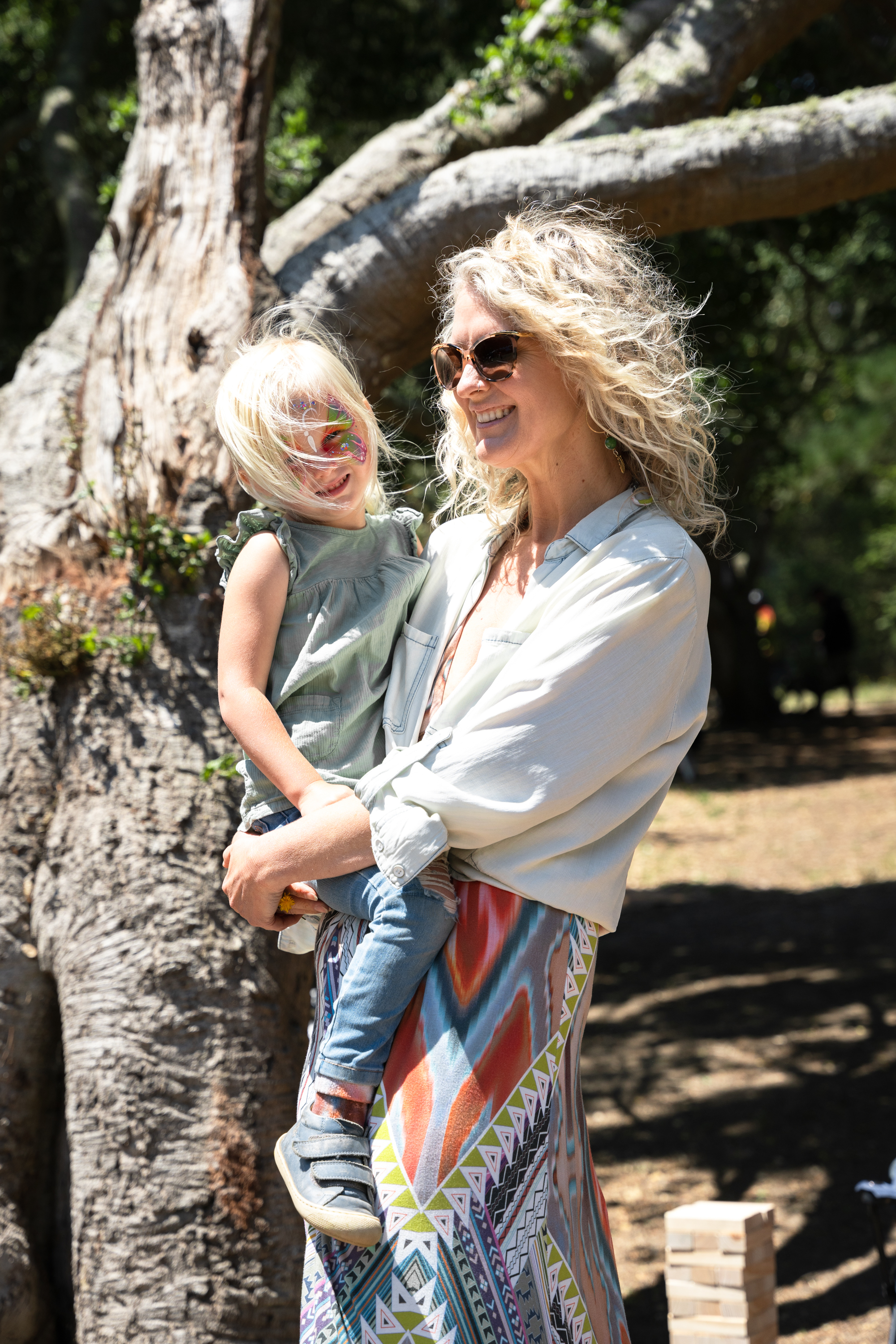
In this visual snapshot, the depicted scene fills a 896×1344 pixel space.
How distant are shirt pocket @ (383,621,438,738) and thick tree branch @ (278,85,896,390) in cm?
156

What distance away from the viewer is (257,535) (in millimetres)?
1925

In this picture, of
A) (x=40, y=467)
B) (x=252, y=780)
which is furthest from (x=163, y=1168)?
(x=40, y=467)

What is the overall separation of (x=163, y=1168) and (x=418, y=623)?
1576 mm

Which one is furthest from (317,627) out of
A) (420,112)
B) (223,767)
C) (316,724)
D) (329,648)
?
(420,112)

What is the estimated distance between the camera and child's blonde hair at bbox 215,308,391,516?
1888 mm

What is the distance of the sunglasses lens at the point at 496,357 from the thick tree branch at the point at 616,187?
1549 millimetres

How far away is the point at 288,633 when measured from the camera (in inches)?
75.4

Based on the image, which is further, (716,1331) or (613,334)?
(716,1331)

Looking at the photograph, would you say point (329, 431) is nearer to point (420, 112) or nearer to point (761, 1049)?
point (761, 1049)

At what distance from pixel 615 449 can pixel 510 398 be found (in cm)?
19

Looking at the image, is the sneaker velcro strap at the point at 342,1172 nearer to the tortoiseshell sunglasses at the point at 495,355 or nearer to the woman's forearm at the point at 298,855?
the woman's forearm at the point at 298,855

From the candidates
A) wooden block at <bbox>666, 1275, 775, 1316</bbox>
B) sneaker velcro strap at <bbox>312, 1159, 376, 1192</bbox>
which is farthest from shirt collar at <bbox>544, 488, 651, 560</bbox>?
wooden block at <bbox>666, 1275, 775, 1316</bbox>

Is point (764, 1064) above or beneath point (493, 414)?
beneath

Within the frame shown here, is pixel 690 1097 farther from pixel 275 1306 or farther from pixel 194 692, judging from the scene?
pixel 194 692
